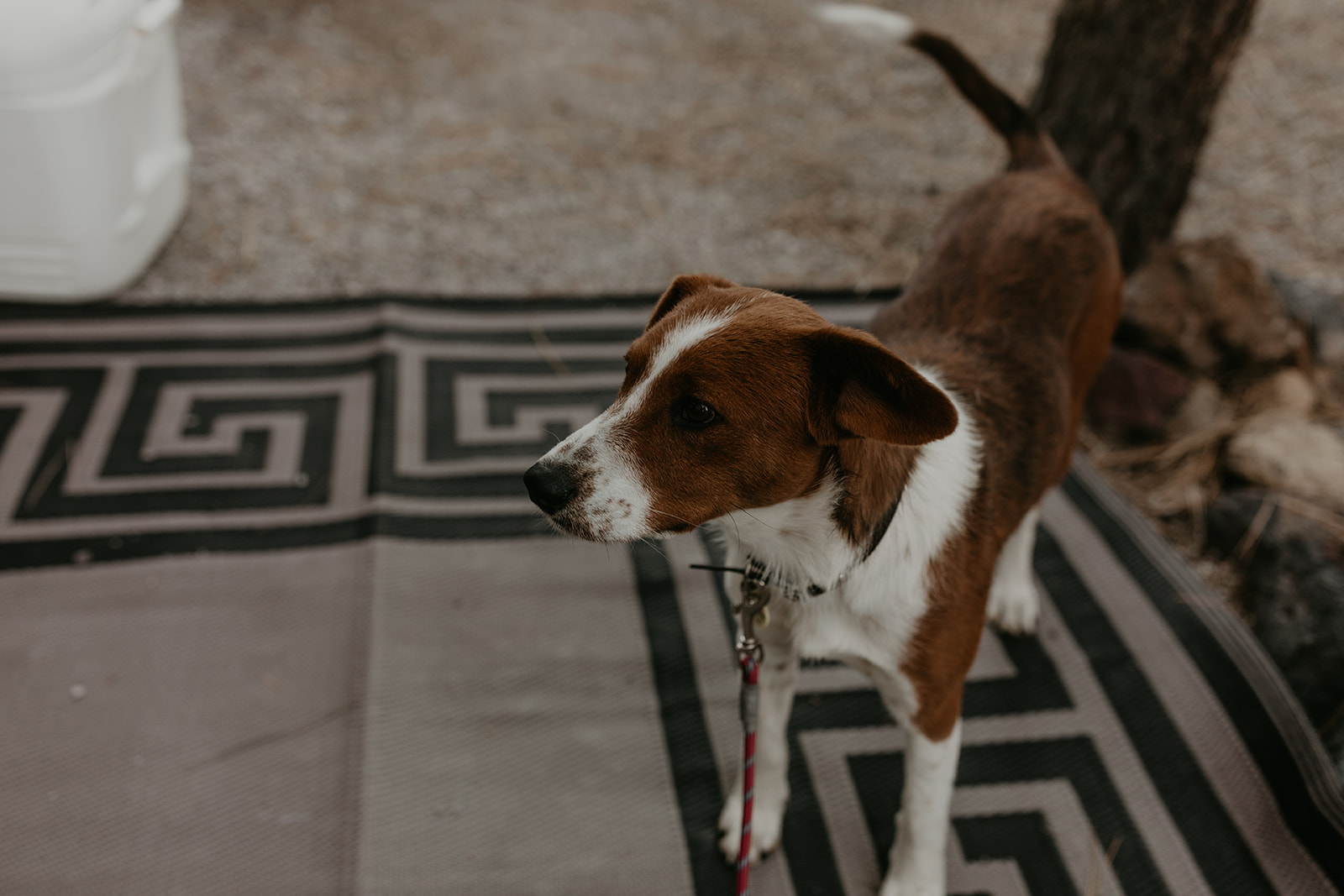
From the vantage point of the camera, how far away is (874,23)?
7.79 ft

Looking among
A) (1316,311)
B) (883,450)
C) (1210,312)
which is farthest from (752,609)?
(1316,311)

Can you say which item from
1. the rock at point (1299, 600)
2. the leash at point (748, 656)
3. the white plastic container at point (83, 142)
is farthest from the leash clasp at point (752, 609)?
the white plastic container at point (83, 142)

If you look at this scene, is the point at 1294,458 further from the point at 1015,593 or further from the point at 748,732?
the point at 748,732

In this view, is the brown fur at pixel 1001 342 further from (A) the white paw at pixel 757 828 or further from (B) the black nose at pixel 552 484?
(B) the black nose at pixel 552 484

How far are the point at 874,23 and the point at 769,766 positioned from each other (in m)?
1.77

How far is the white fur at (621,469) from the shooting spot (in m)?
1.37

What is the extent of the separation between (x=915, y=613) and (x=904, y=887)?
2.17 ft

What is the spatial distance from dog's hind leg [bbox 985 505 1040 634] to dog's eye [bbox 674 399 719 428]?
128 centimetres

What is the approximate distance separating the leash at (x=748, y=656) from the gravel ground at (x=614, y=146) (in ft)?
6.49

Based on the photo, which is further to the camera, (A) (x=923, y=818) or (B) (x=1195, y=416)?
(B) (x=1195, y=416)

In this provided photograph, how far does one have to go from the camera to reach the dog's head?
1.30 metres

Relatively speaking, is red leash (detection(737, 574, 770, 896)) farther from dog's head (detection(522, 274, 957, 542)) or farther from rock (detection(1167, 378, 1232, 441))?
rock (detection(1167, 378, 1232, 441))

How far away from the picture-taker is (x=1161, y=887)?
1.92 metres

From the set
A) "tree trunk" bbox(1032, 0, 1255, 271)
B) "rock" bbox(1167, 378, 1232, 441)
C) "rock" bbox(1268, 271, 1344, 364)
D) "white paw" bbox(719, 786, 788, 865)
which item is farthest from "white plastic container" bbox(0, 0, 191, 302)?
"rock" bbox(1268, 271, 1344, 364)
